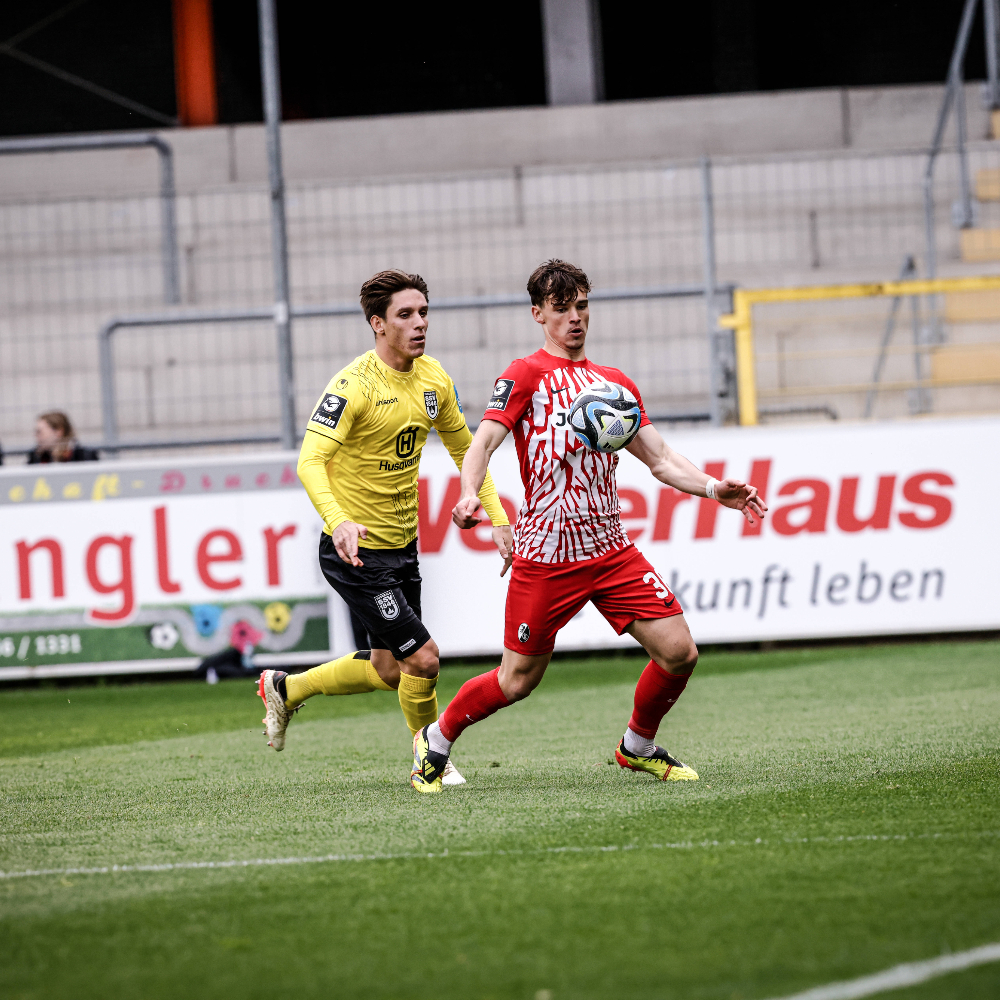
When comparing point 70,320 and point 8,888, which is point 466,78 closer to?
point 70,320

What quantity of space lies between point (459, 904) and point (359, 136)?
15.5 metres

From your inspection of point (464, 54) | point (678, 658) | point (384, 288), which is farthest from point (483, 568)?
point (464, 54)

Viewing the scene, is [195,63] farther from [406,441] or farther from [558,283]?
[558,283]

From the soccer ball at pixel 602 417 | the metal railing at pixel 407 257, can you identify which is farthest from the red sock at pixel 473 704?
the metal railing at pixel 407 257

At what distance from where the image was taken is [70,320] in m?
14.5

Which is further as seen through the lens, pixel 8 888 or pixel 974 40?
pixel 974 40

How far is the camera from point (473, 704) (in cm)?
538

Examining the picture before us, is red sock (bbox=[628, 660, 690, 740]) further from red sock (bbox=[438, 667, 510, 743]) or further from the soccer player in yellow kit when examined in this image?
the soccer player in yellow kit

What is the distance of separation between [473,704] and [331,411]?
4.21ft

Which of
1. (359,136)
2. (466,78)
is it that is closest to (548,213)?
(359,136)

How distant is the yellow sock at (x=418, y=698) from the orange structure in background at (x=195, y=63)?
580 inches

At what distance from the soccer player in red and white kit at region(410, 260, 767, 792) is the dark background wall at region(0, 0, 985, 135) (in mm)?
14778

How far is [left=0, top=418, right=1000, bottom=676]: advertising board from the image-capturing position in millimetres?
10648

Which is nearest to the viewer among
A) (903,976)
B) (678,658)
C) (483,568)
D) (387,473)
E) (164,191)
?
(903,976)
